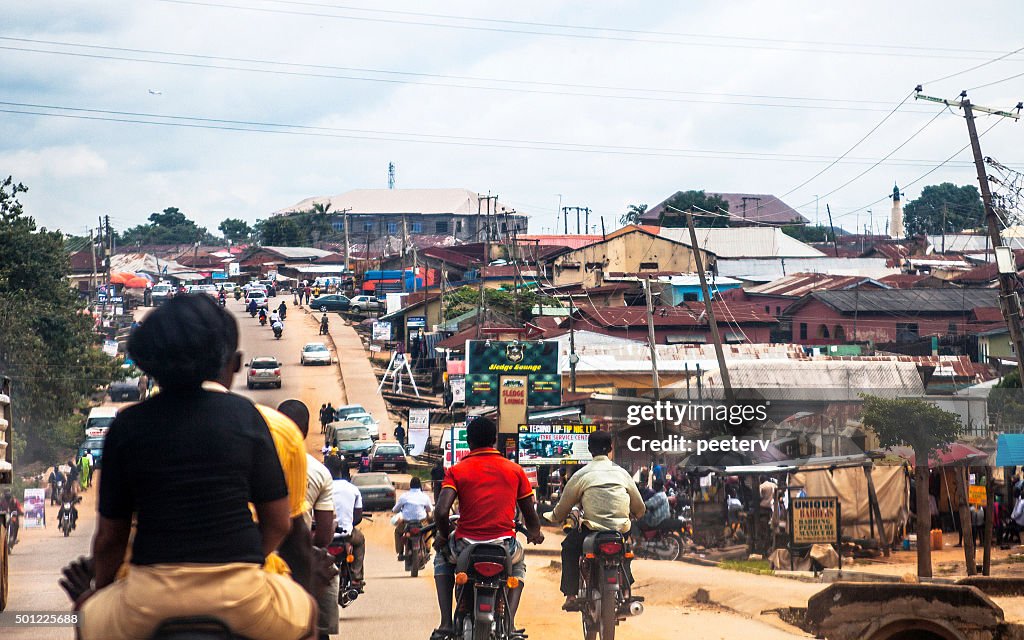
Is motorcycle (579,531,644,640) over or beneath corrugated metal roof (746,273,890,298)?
beneath

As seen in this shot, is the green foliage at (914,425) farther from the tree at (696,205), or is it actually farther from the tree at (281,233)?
the tree at (281,233)

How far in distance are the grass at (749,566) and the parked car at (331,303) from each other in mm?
62231

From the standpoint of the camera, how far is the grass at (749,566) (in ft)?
58.6

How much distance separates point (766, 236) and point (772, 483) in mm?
79845

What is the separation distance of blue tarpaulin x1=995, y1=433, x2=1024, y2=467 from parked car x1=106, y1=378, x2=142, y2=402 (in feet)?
122

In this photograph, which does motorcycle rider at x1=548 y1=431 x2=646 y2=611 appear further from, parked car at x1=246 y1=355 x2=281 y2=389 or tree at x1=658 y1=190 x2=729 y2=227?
tree at x1=658 y1=190 x2=729 y2=227

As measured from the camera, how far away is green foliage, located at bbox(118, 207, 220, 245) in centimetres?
15912

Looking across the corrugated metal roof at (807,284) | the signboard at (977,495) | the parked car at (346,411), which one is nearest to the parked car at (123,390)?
the parked car at (346,411)

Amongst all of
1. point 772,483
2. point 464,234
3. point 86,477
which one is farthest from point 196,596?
point 464,234

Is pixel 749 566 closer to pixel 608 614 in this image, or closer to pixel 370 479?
pixel 608 614

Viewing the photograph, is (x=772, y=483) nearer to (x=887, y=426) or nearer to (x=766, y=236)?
(x=887, y=426)

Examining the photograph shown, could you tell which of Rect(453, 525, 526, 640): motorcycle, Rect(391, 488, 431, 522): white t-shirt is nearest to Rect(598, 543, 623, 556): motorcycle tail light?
Rect(453, 525, 526, 640): motorcycle

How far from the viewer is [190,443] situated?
3277 mm

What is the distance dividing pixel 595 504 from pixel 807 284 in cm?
6511
